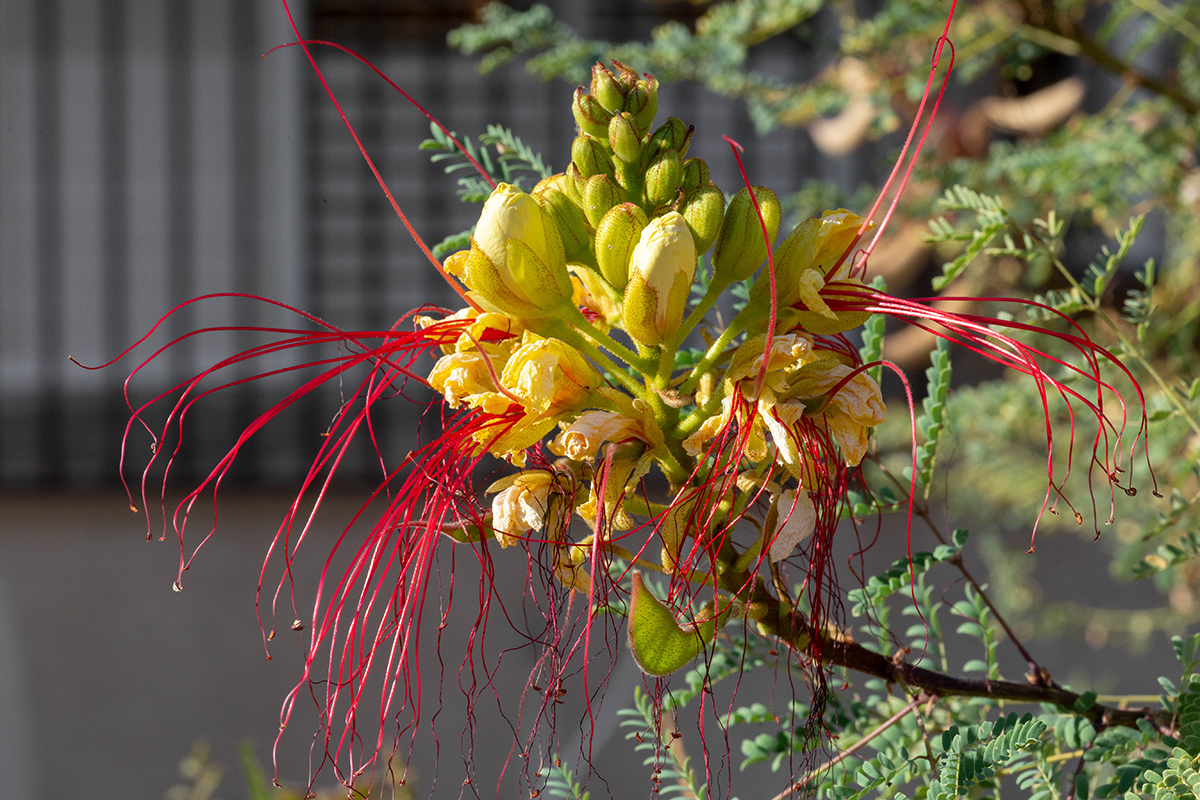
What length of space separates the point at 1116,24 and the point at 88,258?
2997mm

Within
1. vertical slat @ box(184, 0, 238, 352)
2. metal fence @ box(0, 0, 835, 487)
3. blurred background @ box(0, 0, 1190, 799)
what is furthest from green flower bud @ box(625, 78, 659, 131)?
vertical slat @ box(184, 0, 238, 352)

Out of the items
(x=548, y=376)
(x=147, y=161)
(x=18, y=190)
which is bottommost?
(x=18, y=190)

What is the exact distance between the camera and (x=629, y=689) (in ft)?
8.71

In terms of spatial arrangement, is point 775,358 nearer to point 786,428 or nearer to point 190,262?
point 786,428

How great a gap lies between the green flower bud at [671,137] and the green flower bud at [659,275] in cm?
6

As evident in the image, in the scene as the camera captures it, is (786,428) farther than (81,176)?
No

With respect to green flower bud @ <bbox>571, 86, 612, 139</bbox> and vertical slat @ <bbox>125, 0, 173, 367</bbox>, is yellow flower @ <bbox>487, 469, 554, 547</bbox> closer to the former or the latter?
green flower bud @ <bbox>571, 86, 612, 139</bbox>

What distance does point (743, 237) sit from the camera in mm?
546

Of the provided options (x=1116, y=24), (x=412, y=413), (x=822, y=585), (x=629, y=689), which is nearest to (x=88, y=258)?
(x=412, y=413)

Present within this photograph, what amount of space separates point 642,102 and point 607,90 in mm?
22

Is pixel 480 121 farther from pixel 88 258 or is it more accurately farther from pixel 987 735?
pixel 987 735

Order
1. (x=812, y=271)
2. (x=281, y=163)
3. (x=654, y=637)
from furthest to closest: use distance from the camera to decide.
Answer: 1. (x=281, y=163)
2. (x=812, y=271)
3. (x=654, y=637)

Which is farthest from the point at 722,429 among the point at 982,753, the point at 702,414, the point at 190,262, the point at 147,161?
the point at 147,161

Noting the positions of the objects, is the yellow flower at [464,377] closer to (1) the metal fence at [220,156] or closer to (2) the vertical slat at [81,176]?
(1) the metal fence at [220,156]
